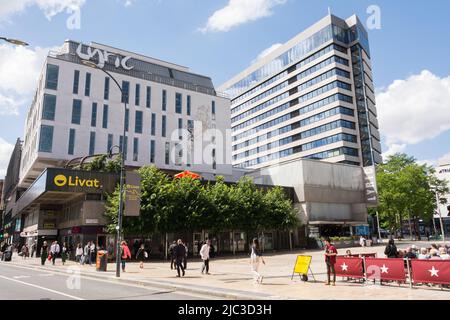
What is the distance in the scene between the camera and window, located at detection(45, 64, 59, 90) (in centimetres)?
5438

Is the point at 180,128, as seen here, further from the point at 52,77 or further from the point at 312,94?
the point at 312,94

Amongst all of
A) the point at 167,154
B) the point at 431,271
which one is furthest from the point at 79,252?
the point at 167,154

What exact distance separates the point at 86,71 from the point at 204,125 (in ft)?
76.0

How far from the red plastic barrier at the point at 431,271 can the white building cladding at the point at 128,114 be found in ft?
165

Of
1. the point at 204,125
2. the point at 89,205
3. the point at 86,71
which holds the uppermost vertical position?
the point at 86,71

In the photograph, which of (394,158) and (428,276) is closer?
(428,276)

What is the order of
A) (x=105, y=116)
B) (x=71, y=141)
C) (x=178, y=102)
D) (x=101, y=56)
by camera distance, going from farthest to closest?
1. (x=178, y=102)
2. (x=101, y=56)
3. (x=105, y=116)
4. (x=71, y=141)

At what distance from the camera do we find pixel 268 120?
96938 mm

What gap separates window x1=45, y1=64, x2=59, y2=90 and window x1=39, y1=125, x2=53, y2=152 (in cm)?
640

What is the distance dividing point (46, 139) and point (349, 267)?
165 ft

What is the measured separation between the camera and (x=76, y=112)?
56438 millimetres
